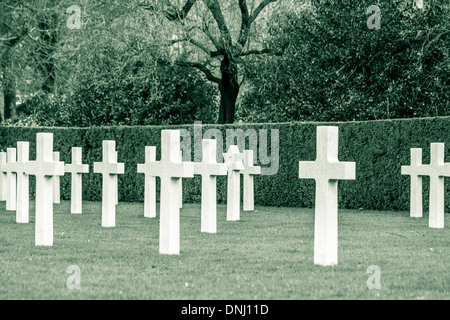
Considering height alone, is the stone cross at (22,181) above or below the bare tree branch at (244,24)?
below

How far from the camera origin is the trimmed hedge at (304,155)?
17562 mm

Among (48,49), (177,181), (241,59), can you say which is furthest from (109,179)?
(48,49)

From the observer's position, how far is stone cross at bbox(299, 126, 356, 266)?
328 inches

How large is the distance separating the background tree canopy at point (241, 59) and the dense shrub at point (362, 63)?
0.03 m

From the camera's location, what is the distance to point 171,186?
948 centimetres

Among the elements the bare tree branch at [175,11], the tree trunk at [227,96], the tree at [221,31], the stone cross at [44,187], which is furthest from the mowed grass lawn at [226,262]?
the tree trunk at [227,96]

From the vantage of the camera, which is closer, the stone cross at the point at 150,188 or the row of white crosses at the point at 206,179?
the row of white crosses at the point at 206,179

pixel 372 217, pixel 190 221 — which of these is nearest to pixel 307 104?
pixel 372 217

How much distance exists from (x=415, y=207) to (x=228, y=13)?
42.7 ft

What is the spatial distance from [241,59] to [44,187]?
48.5 feet

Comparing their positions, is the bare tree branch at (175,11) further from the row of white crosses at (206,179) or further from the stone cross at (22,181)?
the stone cross at (22,181)

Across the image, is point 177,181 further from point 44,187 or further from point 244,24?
point 244,24

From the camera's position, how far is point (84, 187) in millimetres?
22875
